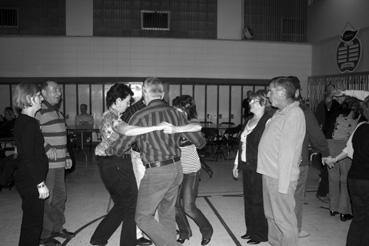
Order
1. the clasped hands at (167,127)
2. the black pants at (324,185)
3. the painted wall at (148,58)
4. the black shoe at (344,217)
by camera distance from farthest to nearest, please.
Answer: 1. the painted wall at (148,58)
2. the black pants at (324,185)
3. the black shoe at (344,217)
4. the clasped hands at (167,127)

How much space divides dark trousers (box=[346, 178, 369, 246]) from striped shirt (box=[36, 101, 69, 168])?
2781 millimetres

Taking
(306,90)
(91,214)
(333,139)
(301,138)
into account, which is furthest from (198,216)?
(306,90)

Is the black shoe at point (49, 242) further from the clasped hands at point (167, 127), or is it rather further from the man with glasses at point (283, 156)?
the man with glasses at point (283, 156)

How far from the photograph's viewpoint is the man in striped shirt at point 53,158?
12.0ft

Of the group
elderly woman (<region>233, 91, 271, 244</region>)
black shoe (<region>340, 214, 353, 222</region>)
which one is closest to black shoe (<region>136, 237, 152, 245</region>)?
elderly woman (<region>233, 91, 271, 244</region>)

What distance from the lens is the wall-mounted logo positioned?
9484 mm

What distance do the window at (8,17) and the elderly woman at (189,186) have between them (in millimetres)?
9533

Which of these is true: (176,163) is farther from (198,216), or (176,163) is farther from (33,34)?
(33,34)

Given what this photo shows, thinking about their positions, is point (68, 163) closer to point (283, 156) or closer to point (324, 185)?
point (283, 156)

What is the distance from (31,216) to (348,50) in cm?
930

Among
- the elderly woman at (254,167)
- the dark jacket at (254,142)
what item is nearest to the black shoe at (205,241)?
the elderly woman at (254,167)

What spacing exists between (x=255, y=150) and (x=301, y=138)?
2.20ft

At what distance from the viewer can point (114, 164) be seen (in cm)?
341

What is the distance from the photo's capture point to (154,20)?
11648 millimetres
